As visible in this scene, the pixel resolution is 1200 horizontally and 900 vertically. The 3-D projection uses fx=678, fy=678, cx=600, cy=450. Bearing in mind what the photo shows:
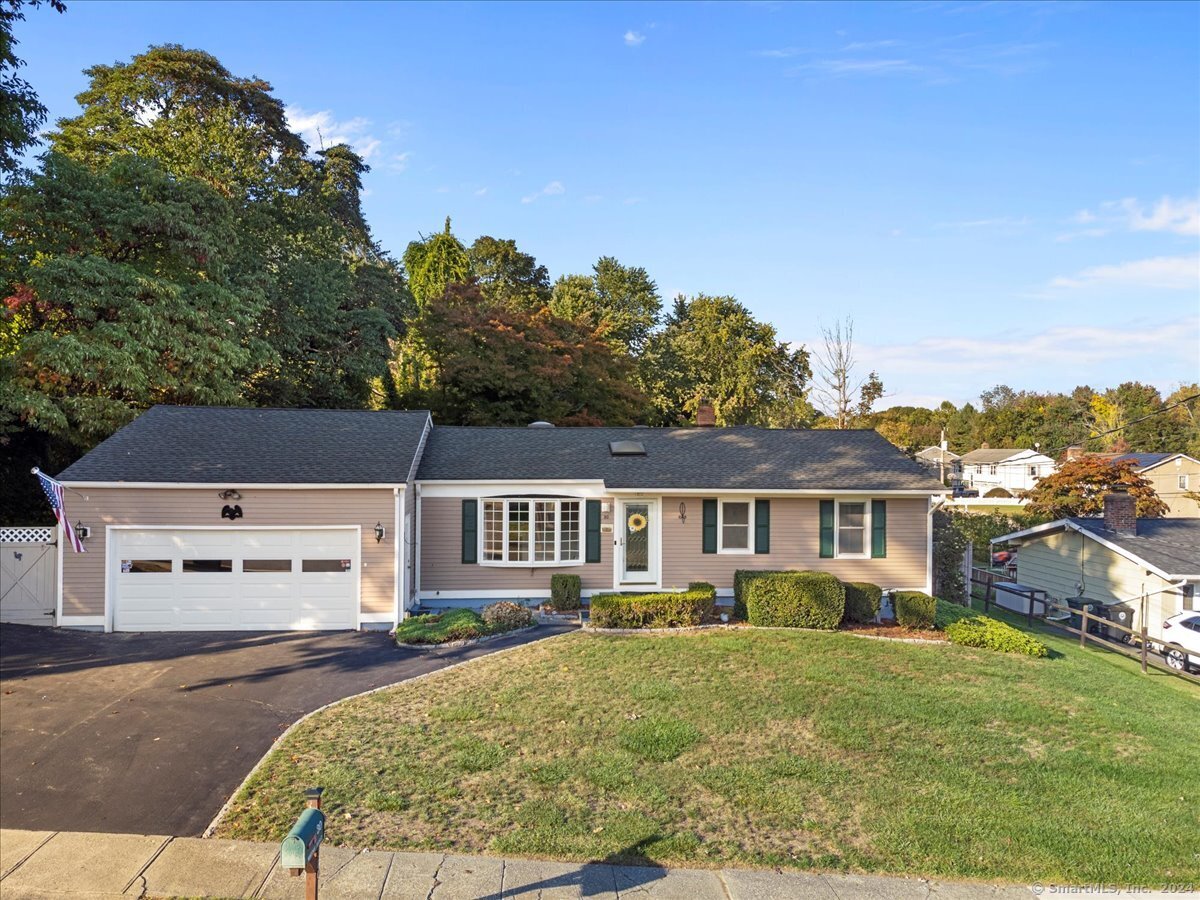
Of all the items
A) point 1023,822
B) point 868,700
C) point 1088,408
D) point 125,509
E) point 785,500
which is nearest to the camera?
point 1023,822

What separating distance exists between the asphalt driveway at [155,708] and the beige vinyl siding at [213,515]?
0.79 m

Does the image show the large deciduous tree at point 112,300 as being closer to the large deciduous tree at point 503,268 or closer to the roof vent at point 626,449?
the roof vent at point 626,449

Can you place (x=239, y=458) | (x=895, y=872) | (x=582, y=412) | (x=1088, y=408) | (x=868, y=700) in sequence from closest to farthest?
(x=895, y=872) → (x=868, y=700) → (x=239, y=458) → (x=582, y=412) → (x=1088, y=408)

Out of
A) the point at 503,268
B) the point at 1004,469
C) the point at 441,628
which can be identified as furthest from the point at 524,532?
the point at 1004,469

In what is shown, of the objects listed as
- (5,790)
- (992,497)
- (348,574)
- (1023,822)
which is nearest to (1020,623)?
Result: (1023,822)

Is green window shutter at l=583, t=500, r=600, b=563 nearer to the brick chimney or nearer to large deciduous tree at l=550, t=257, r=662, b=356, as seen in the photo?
the brick chimney

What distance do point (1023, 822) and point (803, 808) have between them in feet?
6.77

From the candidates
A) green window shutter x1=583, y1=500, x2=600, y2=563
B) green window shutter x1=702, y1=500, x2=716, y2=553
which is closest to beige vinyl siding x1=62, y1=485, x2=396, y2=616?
green window shutter x1=583, y1=500, x2=600, y2=563

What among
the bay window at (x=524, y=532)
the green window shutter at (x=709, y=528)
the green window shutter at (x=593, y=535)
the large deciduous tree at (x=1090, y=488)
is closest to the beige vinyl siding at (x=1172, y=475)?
the large deciduous tree at (x=1090, y=488)

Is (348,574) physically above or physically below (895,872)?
above

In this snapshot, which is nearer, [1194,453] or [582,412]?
[582,412]

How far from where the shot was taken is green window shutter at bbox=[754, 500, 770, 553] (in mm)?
15484

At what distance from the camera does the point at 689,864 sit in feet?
18.6

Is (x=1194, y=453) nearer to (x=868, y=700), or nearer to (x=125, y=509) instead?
(x=868, y=700)
